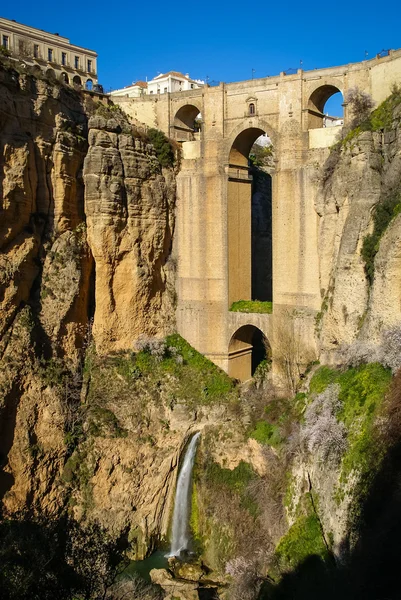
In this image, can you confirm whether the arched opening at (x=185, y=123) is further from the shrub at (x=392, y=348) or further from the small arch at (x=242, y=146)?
the shrub at (x=392, y=348)

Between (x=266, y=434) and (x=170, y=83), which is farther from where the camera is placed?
(x=170, y=83)

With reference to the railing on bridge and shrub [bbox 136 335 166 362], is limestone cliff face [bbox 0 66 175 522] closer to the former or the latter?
shrub [bbox 136 335 166 362]

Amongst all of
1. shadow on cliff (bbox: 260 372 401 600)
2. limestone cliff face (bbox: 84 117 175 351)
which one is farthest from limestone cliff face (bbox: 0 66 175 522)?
shadow on cliff (bbox: 260 372 401 600)

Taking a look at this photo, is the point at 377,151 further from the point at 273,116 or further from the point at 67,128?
the point at 67,128

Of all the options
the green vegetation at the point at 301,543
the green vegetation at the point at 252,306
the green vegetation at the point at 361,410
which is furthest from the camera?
the green vegetation at the point at 252,306

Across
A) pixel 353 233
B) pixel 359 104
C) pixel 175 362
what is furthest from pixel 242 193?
pixel 175 362

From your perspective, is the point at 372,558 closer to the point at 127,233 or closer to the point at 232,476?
the point at 232,476

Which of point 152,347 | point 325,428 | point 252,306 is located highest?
point 252,306

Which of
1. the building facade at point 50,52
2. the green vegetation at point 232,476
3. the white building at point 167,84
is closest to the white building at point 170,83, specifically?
the white building at point 167,84
